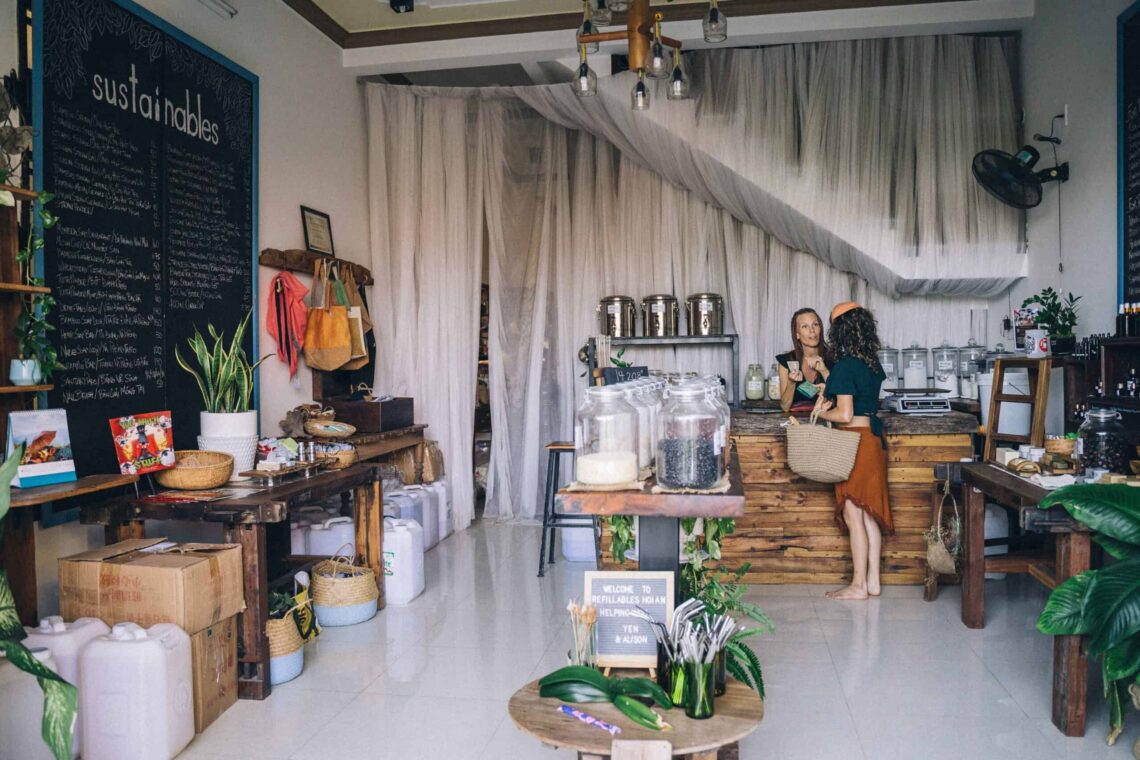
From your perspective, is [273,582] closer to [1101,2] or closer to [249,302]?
[249,302]

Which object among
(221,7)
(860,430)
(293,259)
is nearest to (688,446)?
(860,430)

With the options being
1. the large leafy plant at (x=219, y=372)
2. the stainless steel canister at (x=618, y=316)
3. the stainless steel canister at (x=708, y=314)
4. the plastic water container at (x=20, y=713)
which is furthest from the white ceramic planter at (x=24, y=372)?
the stainless steel canister at (x=708, y=314)

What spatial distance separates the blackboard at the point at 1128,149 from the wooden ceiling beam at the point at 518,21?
1.38m

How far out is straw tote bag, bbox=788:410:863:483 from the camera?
428 cm

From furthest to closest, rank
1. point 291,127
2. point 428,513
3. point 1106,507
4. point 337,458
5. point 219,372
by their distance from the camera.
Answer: point 428,513, point 291,127, point 337,458, point 219,372, point 1106,507

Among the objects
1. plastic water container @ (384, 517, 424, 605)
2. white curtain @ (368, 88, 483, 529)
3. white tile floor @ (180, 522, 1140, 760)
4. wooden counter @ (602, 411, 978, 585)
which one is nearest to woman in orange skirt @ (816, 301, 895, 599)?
wooden counter @ (602, 411, 978, 585)

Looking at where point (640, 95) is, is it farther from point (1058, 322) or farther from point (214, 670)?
point (214, 670)

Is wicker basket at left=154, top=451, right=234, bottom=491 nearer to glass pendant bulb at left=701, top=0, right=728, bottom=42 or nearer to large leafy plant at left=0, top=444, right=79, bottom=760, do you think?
large leafy plant at left=0, top=444, right=79, bottom=760

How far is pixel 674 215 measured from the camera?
6.30 metres

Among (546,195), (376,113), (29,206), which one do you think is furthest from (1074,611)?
(376,113)

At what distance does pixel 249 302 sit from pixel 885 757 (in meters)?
3.83

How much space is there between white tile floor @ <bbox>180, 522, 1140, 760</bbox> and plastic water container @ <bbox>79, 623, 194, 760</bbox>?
0.19m

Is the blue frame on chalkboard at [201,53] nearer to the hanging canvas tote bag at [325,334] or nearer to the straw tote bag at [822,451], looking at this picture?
the hanging canvas tote bag at [325,334]

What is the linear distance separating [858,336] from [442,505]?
3.17m
